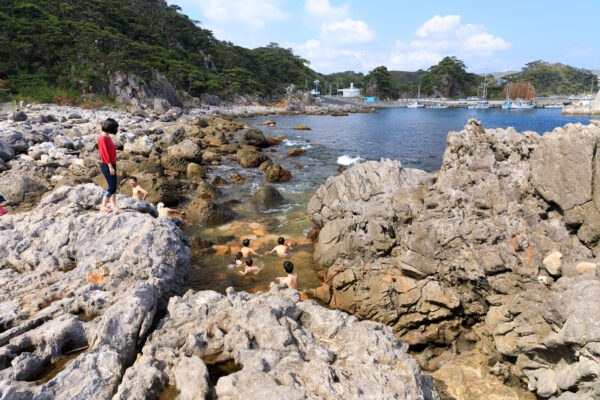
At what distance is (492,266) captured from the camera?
7.61 m

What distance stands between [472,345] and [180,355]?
7.28m

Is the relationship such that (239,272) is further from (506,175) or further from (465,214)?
(506,175)

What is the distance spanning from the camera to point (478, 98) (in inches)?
5714

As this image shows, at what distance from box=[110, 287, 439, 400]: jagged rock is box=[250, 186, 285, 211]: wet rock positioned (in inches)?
444

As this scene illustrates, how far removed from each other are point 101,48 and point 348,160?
211 feet

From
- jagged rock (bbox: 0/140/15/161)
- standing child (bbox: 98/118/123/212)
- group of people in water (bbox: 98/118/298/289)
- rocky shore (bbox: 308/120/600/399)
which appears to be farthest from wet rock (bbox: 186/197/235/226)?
jagged rock (bbox: 0/140/15/161)

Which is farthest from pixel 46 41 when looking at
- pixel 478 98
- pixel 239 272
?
pixel 478 98

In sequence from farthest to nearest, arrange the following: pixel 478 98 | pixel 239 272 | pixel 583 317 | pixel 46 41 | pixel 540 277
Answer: pixel 478 98
pixel 46 41
pixel 239 272
pixel 540 277
pixel 583 317

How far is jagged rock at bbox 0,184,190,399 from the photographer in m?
4.42

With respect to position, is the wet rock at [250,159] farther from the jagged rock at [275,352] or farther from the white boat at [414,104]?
the white boat at [414,104]

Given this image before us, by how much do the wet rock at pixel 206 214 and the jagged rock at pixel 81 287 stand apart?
4.03m

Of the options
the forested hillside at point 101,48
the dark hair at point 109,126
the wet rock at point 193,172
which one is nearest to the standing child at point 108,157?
the dark hair at point 109,126

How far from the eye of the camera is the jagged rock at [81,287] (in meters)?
4.42

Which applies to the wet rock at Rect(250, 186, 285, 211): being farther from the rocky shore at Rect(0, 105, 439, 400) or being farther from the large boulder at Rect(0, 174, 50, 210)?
the large boulder at Rect(0, 174, 50, 210)
